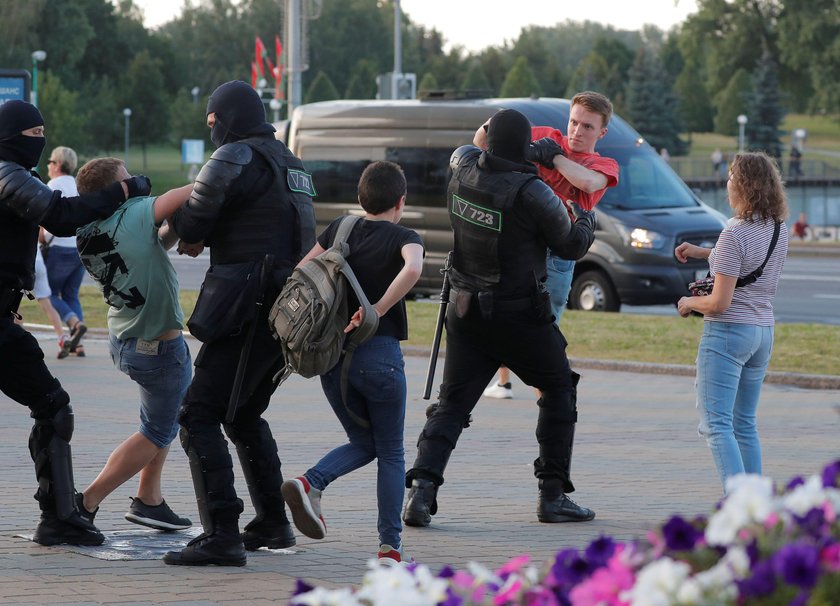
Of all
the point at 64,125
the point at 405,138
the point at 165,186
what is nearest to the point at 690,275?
the point at 405,138

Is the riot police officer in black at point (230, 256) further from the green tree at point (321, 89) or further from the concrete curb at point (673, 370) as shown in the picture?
the green tree at point (321, 89)

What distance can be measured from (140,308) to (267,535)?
103cm

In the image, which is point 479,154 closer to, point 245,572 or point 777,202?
point 777,202

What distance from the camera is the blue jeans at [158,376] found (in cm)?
599

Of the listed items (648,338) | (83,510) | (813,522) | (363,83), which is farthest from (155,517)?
(363,83)

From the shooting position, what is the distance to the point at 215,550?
564 centimetres

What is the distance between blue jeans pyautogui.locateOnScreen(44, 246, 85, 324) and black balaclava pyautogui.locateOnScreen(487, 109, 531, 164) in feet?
24.4

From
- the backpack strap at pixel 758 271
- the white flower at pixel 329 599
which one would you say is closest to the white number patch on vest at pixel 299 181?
the backpack strap at pixel 758 271

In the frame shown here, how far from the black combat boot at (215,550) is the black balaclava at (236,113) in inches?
57.7

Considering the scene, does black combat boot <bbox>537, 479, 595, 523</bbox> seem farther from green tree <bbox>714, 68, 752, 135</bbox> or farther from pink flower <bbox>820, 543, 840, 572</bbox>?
green tree <bbox>714, 68, 752, 135</bbox>

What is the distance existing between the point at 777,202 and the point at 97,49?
102685 mm

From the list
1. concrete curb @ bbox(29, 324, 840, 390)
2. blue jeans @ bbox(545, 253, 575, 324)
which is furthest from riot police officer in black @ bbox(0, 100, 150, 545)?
concrete curb @ bbox(29, 324, 840, 390)

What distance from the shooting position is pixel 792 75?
4102 inches

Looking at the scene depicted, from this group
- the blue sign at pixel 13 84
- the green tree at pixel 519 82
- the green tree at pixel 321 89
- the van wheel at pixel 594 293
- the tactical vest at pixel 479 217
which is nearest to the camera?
the tactical vest at pixel 479 217
